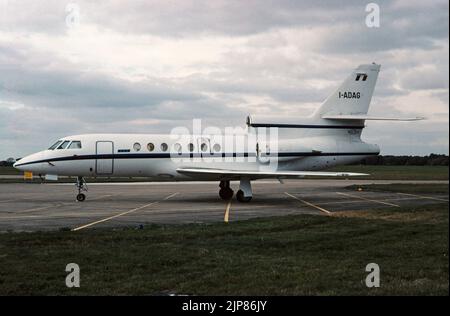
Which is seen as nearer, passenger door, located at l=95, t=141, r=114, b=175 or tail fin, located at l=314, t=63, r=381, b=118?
passenger door, located at l=95, t=141, r=114, b=175

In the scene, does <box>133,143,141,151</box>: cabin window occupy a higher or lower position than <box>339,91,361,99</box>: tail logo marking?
lower

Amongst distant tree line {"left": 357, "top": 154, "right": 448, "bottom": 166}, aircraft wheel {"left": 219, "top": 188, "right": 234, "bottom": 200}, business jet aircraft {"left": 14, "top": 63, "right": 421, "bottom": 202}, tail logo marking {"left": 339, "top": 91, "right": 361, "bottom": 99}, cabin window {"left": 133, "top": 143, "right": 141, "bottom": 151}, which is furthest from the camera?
tail logo marking {"left": 339, "top": 91, "right": 361, "bottom": 99}

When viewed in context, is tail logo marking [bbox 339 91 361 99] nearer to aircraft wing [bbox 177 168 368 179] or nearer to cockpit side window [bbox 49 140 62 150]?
aircraft wing [bbox 177 168 368 179]

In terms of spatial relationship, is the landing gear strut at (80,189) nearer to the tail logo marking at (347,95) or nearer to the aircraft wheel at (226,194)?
the aircraft wheel at (226,194)

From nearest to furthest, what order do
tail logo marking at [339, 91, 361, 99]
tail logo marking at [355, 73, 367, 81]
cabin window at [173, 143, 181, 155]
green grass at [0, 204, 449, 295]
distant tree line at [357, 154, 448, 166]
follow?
distant tree line at [357, 154, 448, 166] → green grass at [0, 204, 449, 295] → cabin window at [173, 143, 181, 155] → tail logo marking at [339, 91, 361, 99] → tail logo marking at [355, 73, 367, 81]

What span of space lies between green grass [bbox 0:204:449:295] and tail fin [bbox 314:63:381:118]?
521 inches

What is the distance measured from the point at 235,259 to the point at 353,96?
1918 cm

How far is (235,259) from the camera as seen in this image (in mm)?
9164

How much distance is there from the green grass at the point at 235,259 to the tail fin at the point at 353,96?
1324 centimetres

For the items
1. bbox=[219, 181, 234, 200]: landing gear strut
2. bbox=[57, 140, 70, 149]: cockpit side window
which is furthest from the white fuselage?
bbox=[219, 181, 234, 200]: landing gear strut

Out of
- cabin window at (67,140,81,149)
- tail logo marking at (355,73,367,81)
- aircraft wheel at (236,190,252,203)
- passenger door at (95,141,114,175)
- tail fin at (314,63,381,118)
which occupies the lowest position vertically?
aircraft wheel at (236,190,252,203)

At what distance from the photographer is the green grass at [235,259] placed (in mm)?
7281

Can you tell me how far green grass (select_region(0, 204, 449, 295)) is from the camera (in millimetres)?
7281
